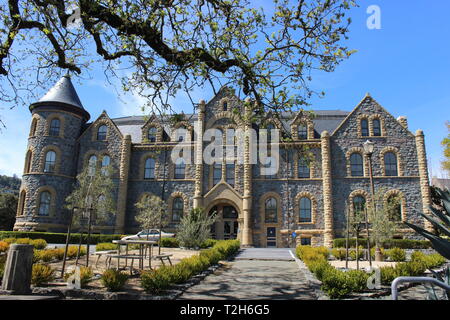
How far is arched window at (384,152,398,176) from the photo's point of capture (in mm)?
29188

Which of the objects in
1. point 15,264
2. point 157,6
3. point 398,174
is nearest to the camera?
point 15,264

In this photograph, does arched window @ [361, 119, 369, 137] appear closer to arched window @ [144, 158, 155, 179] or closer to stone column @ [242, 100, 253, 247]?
stone column @ [242, 100, 253, 247]

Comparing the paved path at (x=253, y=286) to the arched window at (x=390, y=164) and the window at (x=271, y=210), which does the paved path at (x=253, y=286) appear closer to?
the window at (x=271, y=210)

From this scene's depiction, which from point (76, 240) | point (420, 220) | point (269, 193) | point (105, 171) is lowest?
point (76, 240)

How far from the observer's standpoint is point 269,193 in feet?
98.4

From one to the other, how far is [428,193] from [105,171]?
28537 mm

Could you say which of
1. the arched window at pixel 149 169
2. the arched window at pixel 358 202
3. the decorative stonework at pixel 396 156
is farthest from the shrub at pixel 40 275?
the decorative stonework at pixel 396 156

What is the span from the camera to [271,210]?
2995 centimetres

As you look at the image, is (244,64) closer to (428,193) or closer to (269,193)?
(269,193)

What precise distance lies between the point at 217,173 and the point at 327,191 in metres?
10.0

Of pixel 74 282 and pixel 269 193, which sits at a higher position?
pixel 269 193
